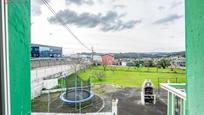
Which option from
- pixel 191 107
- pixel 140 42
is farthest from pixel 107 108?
pixel 191 107

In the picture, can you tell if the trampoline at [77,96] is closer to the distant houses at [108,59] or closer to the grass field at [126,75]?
the grass field at [126,75]

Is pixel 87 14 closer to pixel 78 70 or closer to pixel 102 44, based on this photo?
pixel 102 44

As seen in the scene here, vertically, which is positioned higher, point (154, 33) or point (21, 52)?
point (154, 33)

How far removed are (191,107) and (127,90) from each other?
3.50m

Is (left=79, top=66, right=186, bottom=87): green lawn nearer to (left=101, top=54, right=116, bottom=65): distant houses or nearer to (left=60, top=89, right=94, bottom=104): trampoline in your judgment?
(left=101, top=54, right=116, bottom=65): distant houses

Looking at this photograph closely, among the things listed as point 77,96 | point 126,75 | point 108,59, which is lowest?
point 77,96

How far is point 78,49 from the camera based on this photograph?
2875 mm

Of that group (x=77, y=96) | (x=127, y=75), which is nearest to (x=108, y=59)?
(x=127, y=75)

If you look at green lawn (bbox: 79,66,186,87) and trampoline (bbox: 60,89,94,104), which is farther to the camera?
trampoline (bbox: 60,89,94,104)

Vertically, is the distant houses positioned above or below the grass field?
above

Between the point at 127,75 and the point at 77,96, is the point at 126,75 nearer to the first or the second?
the point at 127,75

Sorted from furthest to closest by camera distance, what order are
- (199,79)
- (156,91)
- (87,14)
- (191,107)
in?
(156,91) → (87,14) → (191,107) → (199,79)

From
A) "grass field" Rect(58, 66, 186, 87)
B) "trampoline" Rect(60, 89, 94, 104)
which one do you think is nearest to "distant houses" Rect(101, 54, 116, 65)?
"grass field" Rect(58, 66, 186, 87)

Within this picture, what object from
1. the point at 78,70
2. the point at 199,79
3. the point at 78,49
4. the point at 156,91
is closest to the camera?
the point at 199,79
